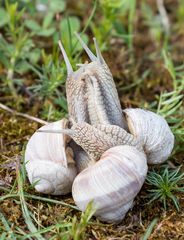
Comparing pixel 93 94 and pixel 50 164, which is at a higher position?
pixel 93 94

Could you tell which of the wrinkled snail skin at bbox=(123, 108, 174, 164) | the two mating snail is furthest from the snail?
the wrinkled snail skin at bbox=(123, 108, 174, 164)

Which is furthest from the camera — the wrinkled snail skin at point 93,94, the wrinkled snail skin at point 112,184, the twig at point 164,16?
the twig at point 164,16

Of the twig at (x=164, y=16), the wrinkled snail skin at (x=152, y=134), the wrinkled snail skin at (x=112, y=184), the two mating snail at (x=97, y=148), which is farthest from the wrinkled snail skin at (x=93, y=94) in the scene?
the twig at (x=164, y=16)

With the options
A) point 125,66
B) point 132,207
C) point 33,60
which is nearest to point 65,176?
point 132,207

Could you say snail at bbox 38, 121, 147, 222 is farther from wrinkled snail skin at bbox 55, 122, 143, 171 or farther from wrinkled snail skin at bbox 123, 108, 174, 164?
wrinkled snail skin at bbox 123, 108, 174, 164

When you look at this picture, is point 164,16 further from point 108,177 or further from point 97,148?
point 108,177

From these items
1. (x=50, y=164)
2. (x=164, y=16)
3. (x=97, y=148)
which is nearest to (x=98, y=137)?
(x=97, y=148)

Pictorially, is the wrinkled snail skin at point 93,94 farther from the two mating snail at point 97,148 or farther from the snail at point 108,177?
the snail at point 108,177
